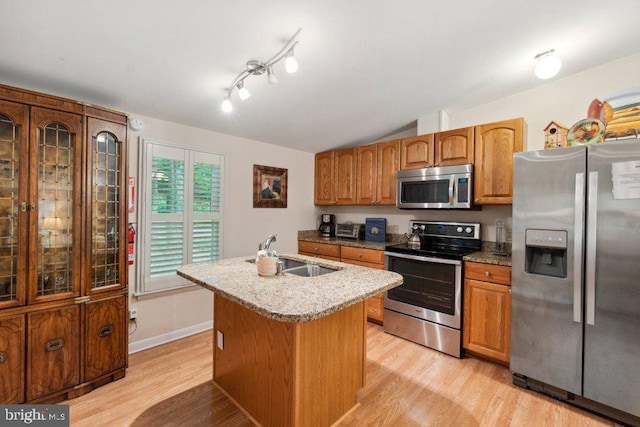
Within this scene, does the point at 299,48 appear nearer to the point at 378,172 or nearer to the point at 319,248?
the point at 378,172

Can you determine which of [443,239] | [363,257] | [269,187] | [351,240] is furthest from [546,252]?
[269,187]

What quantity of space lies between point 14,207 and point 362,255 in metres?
2.89

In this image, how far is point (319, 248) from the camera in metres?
3.75

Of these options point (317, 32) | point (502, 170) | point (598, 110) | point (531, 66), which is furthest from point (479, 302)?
point (317, 32)

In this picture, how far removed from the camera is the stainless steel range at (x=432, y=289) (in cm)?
258

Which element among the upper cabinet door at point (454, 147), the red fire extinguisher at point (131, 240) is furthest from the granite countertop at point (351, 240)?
the red fire extinguisher at point (131, 240)

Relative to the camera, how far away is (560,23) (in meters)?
1.88

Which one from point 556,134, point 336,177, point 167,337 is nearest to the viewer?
point 556,134

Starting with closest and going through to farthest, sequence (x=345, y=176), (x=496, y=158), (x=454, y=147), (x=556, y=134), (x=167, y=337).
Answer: (x=556, y=134), (x=496, y=158), (x=167, y=337), (x=454, y=147), (x=345, y=176)

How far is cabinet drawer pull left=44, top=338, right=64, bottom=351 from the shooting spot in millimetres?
1845

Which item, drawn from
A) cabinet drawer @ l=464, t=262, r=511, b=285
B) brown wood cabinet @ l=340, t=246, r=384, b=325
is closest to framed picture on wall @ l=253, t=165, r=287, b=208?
brown wood cabinet @ l=340, t=246, r=384, b=325

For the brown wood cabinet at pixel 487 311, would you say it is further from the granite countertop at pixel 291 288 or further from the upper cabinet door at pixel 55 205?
the upper cabinet door at pixel 55 205

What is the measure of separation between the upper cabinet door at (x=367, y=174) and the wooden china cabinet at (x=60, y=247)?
254cm

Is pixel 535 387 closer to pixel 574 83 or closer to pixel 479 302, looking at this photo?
pixel 479 302
